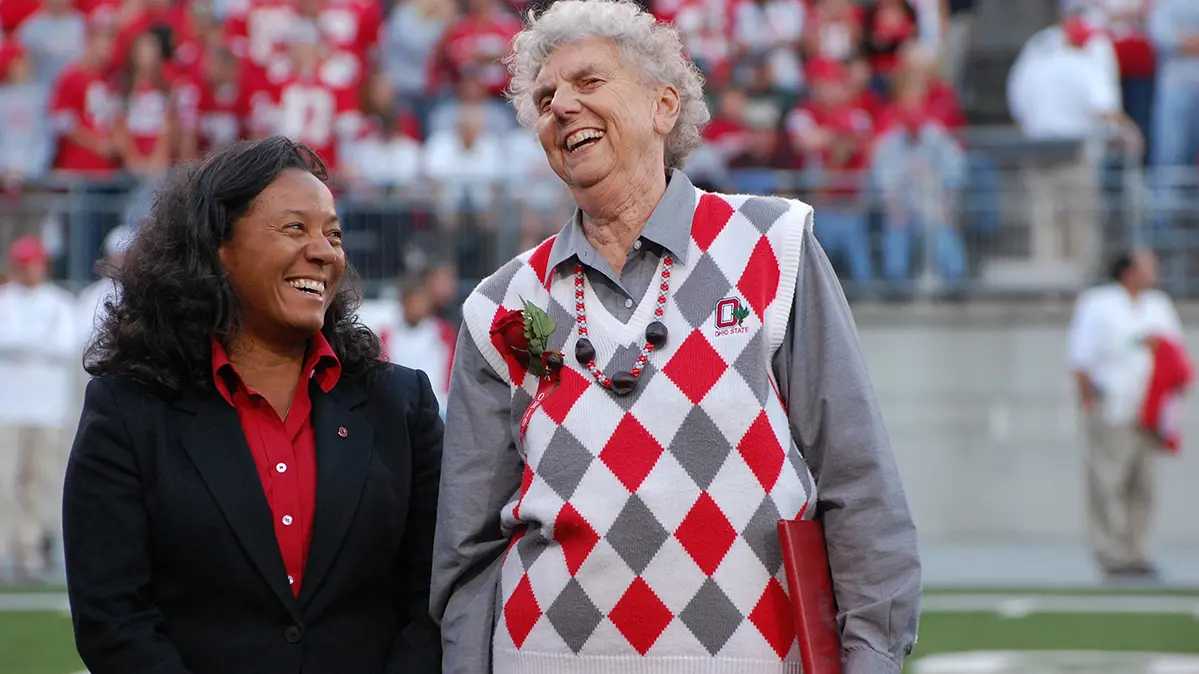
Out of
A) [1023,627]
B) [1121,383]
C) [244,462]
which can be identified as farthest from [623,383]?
[1121,383]

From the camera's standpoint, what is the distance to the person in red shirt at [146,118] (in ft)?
48.1

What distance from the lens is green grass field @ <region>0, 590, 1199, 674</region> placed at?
8.75 m

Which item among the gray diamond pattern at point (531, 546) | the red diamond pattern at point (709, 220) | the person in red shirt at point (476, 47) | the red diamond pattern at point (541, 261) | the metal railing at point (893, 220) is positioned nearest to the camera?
the gray diamond pattern at point (531, 546)

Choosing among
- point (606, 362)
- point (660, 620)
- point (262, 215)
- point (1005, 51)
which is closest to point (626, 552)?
point (660, 620)

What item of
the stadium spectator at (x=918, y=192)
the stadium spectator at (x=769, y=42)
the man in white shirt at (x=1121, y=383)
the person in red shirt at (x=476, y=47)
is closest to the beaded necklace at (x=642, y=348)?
the man in white shirt at (x=1121, y=383)

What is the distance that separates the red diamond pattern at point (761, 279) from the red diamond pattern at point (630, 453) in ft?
1.08

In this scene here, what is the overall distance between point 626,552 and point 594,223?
0.72m

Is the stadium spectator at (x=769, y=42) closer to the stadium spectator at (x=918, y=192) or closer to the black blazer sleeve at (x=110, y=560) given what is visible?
the stadium spectator at (x=918, y=192)

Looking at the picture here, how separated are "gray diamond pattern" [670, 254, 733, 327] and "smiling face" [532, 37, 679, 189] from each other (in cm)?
25

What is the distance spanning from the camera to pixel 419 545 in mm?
4137

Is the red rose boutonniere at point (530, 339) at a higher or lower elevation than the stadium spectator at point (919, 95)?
lower

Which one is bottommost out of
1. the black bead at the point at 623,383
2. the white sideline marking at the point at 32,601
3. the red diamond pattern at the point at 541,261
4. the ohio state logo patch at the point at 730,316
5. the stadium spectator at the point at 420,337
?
the white sideline marking at the point at 32,601

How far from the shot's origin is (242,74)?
15.1 meters

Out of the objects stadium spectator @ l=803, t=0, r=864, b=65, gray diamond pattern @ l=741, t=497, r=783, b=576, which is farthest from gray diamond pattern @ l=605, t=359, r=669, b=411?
stadium spectator @ l=803, t=0, r=864, b=65
